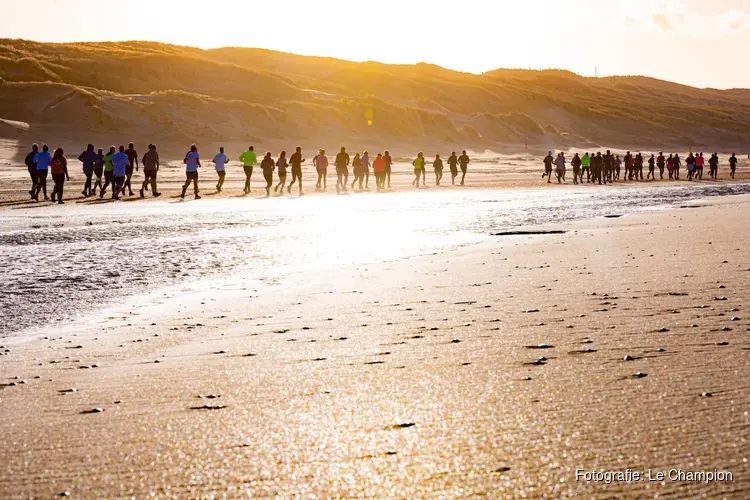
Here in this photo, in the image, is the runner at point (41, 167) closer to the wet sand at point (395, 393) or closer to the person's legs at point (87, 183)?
the person's legs at point (87, 183)

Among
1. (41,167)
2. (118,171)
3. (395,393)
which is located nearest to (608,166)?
(118,171)

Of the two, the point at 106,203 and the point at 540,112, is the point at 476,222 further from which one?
the point at 540,112

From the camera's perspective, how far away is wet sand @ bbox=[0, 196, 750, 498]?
10.1ft

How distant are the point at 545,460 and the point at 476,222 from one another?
1539cm

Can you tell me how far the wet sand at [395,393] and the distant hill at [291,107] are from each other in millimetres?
60518

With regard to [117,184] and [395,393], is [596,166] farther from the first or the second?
[395,393]

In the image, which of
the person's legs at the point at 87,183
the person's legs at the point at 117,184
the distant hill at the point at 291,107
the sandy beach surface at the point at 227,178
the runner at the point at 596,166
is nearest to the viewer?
the person's legs at the point at 117,184

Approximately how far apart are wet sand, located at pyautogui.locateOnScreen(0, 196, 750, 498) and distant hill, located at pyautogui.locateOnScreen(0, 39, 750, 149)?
2383 inches

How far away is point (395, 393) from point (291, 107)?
265ft

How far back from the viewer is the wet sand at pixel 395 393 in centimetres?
308

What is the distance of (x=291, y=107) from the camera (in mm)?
83125

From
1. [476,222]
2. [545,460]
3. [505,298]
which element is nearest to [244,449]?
[545,460]

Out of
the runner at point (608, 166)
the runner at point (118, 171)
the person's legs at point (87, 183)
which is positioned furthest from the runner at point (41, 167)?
the runner at point (608, 166)

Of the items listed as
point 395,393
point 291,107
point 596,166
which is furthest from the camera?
point 291,107
